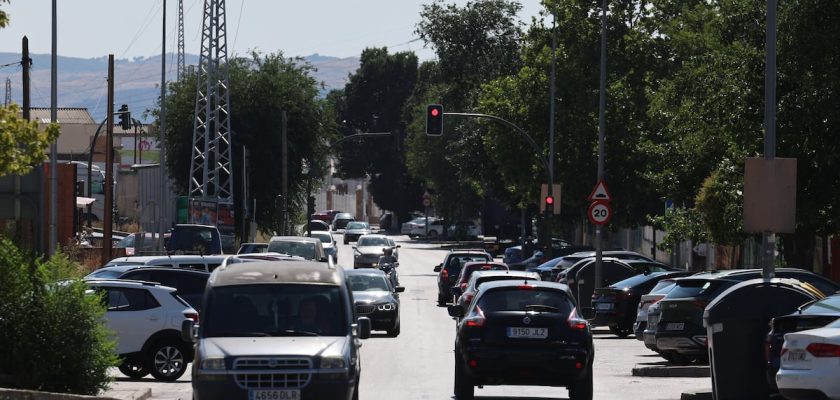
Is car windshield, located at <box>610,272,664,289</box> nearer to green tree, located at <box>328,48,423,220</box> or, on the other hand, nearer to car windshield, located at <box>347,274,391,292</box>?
car windshield, located at <box>347,274,391,292</box>

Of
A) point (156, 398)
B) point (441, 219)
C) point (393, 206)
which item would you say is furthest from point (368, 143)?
point (156, 398)

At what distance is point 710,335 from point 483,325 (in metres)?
2.77

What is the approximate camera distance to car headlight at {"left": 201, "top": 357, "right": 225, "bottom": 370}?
14.0 meters

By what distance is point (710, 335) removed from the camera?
15672 millimetres

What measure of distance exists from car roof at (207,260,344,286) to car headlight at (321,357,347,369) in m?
1.25

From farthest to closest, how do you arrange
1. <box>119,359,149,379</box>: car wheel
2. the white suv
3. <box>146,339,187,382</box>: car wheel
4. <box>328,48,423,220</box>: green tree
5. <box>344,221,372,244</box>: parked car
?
<box>328,48,423,220</box>: green tree → <box>344,221,372,244</box>: parked car → <box>119,359,149,379</box>: car wheel → <box>146,339,187,382</box>: car wheel → the white suv

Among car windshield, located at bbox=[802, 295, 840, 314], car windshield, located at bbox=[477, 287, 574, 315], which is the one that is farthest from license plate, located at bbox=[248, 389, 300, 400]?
car windshield, located at bbox=[802, 295, 840, 314]

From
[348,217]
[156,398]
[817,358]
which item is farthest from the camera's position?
Result: [348,217]

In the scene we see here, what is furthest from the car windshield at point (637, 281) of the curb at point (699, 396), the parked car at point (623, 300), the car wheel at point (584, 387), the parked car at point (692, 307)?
the car wheel at point (584, 387)

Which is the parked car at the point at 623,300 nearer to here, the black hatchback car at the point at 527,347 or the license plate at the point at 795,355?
the black hatchback car at the point at 527,347

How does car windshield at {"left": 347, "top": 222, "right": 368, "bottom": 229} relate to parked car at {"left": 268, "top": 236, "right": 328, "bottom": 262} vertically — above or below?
below

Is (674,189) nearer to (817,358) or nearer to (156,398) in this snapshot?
(156,398)

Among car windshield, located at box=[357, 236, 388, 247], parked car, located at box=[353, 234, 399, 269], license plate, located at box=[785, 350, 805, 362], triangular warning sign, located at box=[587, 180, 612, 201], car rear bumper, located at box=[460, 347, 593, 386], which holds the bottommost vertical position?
parked car, located at box=[353, 234, 399, 269]

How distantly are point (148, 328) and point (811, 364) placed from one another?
11457mm
